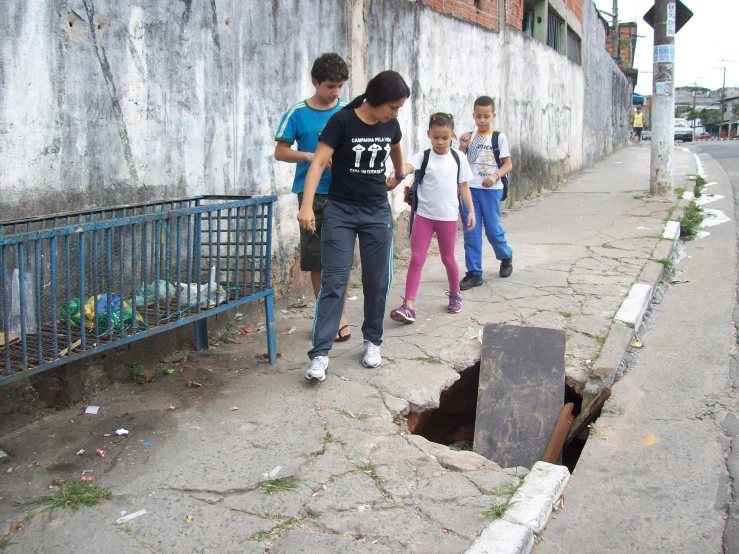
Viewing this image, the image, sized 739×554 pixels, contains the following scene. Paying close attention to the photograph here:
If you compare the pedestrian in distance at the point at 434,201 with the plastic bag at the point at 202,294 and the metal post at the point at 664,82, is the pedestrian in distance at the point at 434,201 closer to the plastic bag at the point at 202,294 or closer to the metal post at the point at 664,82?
the plastic bag at the point at 202,294

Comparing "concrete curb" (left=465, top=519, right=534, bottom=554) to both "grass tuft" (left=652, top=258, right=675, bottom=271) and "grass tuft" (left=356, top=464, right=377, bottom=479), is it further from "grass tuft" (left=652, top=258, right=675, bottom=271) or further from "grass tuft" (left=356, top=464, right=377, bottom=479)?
"grass tuft" (left=652, top=258, right=675, bottom=271)

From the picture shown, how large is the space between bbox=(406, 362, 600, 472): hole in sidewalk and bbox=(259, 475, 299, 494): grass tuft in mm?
1256

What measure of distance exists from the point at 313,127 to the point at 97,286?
5.40 ft

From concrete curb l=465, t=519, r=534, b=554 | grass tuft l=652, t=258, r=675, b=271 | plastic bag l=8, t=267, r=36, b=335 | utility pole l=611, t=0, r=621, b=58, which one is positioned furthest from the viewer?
utility pole l=611, t=0, r=621, b=58

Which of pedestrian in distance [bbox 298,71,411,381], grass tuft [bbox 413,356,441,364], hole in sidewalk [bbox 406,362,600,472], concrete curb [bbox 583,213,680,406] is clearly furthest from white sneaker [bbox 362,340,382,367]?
concrete curb [bbox 583,213,680,406]

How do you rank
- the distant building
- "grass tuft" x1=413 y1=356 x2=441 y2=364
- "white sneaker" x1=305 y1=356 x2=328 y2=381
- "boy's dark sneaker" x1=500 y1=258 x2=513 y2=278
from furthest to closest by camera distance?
the distant building
"boy's dark sneaker" x1=500 y1=258 x2=513 y2=278
"grass tuft" x1=413 y1=356 x2=441 y2=364
"white sneaker" x1=305 y1=356 x2=328 y2=381

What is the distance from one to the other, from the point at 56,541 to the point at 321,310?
6.15 ft

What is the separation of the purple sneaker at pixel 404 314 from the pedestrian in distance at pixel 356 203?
88 cm

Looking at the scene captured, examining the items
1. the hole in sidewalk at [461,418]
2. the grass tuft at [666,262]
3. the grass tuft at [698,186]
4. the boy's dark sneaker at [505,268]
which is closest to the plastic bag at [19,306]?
the hole in sidewalk at [461,418]

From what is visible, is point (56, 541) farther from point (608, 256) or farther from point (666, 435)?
point (608, 256)

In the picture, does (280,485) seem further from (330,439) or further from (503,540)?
(503,540)

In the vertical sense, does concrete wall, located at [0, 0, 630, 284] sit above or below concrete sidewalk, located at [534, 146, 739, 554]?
above

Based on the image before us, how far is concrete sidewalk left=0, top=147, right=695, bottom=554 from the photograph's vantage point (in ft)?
8.87

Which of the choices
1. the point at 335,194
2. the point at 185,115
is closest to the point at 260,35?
the point at 185,115
